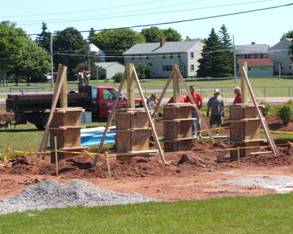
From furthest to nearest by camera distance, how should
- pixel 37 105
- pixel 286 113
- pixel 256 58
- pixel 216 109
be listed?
pixel 256 58 < pixel 37 105 < pixel 286 113 < pixel 216 109

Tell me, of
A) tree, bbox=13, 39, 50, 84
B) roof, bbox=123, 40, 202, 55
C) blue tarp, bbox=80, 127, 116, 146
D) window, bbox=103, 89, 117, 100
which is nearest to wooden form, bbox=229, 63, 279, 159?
blue tarp, bbox=80, 127, 116, 146

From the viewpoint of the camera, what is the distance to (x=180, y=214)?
940 cm

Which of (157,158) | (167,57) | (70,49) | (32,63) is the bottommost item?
(157,158)

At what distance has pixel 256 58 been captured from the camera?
151m

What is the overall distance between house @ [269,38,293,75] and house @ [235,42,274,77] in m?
1.40

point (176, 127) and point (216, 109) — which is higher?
point (216, 109)

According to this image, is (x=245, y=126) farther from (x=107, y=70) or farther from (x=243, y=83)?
(x=107, y=70)

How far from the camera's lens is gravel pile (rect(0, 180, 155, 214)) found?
35.0 ft

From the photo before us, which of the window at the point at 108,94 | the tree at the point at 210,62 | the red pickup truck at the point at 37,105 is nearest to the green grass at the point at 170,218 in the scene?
the red pickup truck at the point at 37,105

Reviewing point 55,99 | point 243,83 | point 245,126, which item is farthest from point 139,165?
point 243,83

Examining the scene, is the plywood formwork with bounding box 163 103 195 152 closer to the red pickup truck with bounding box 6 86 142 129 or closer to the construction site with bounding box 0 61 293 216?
the construction site with bounding box 0 61 293 216

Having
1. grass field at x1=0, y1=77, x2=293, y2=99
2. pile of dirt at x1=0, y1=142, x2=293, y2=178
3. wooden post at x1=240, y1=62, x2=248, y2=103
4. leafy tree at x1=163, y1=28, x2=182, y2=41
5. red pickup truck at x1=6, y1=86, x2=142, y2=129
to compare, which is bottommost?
grass field at x1=0, y1=77, x2=293, y2=99

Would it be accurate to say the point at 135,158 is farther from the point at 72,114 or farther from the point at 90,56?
the point at 90,56

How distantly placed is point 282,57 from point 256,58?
10646 mm
